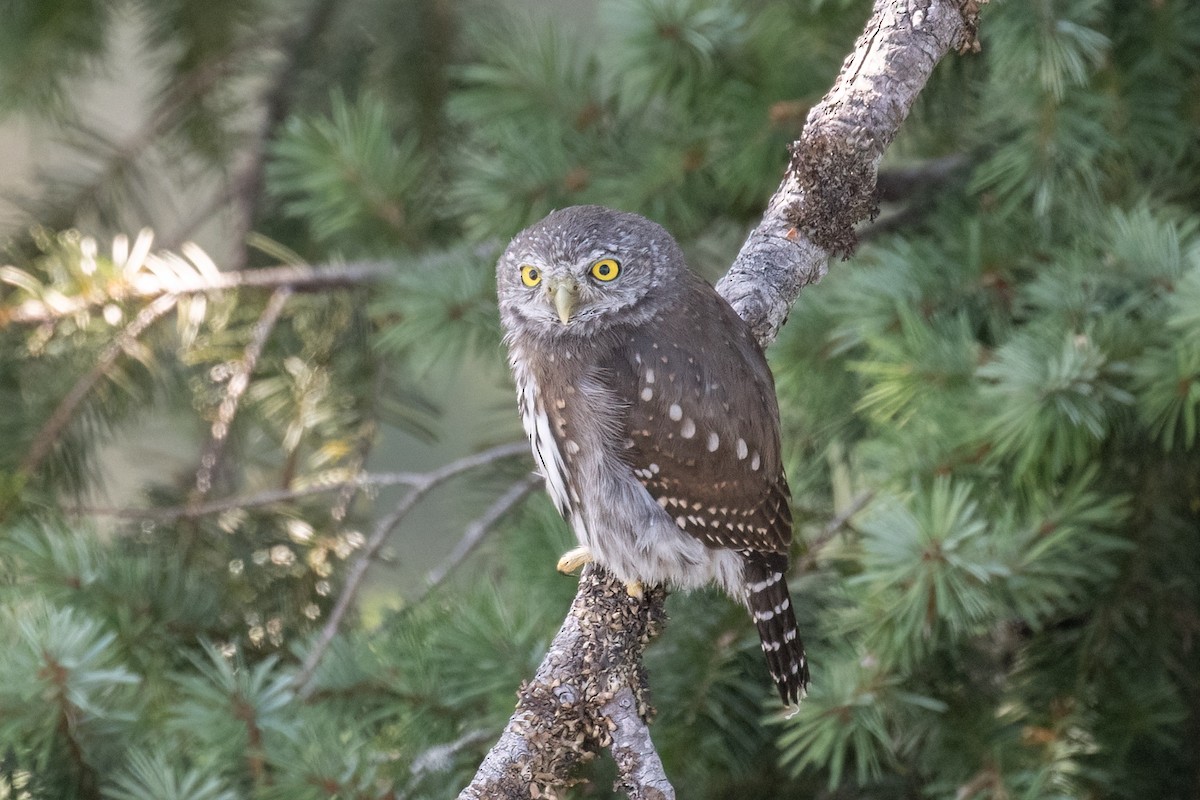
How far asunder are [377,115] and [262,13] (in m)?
0.88

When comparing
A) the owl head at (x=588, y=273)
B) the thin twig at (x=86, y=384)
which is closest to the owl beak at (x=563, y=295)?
the owl head at (x=588, y=273)

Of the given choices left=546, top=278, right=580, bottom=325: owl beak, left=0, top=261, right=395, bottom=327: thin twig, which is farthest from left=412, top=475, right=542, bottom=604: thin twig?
left=0, top=261, right=395, bottom=327: thin twig

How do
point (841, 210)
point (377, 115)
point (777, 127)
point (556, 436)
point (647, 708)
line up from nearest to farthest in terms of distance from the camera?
1. point (647, 708)
2. point (841, 210)
3. point (556, 436)
4. point (777, 127)
5. point (377, 115)

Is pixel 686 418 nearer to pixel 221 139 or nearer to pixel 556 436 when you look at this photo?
pixel 556 436

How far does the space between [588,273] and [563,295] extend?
60 mm

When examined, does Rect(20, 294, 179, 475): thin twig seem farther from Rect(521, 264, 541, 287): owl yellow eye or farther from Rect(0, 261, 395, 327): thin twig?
Rect(521, 264, 541, 287): owl yellow eye

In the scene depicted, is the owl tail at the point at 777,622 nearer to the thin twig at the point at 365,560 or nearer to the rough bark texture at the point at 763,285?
the rough bark texture at the point at 763,285

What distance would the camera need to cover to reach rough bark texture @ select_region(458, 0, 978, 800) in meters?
1.38

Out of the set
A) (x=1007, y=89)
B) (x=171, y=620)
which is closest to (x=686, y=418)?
(x=1007, y=89)

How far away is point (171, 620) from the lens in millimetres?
1939

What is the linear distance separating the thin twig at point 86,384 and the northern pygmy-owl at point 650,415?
31.6 inches

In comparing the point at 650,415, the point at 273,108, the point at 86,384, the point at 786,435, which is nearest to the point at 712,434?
the point at 650,415

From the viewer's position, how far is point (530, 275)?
1950mm

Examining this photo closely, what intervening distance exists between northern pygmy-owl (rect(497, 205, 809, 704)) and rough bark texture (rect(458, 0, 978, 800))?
0.30ft
